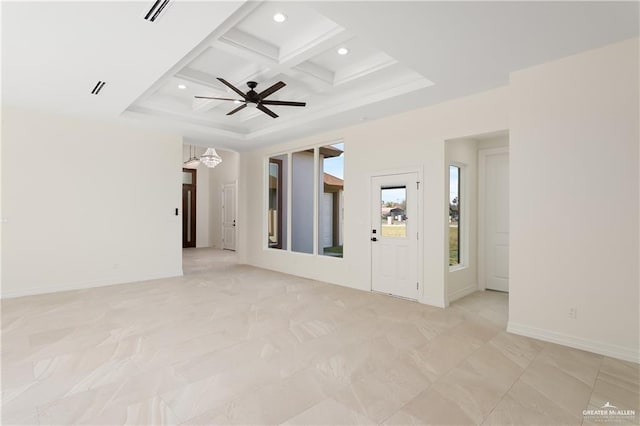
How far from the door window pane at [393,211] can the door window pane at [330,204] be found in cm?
119

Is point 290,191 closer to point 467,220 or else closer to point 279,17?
point 467,220

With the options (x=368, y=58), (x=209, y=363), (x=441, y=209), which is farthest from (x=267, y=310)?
(x=368, y=58)

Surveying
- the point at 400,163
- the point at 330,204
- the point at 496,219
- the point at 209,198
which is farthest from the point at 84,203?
the point at 496,219

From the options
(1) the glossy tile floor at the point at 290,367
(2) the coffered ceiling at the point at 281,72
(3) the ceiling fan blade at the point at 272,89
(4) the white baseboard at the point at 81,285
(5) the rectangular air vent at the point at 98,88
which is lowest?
(1) the glossy tile floor at the point at 290,367

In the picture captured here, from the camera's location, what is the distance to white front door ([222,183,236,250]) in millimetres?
11633

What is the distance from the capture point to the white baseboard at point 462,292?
5.00 metres

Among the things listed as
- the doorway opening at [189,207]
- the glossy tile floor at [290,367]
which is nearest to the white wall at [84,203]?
the glossy tile floor at [290,367]

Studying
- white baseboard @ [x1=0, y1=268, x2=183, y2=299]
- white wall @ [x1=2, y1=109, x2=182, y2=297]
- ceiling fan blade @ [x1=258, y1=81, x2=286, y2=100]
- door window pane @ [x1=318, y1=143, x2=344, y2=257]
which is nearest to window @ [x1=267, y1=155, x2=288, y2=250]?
door window pane @ [x1=318, y1=143, x2=344, y2=257]

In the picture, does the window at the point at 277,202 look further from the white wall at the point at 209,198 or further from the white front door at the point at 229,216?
the white wall at the point at 209,198

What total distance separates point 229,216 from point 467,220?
856 centimetres

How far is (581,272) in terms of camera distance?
3.28 m

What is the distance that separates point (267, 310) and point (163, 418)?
2.35 meters

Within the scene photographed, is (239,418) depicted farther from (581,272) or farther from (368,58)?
(368,58)

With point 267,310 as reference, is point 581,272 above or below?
above
